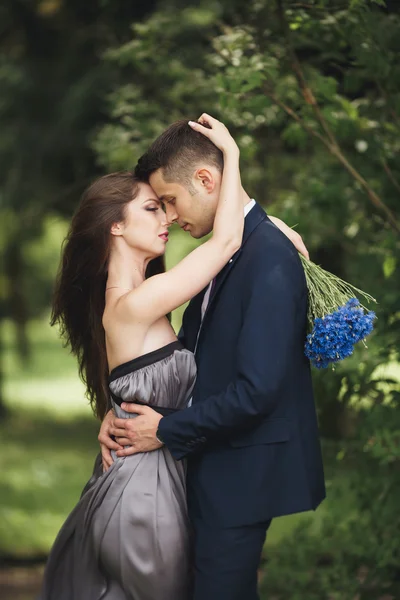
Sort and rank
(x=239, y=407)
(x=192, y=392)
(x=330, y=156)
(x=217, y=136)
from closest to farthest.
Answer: (x=239, y=407), (x=217, y=136), (x=192, y=392), (x=330, y=156)

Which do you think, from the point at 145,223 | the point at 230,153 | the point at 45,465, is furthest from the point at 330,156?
the point at 45,465

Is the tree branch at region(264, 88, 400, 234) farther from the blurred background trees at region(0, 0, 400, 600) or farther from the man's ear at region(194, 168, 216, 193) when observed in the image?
the man's ear at region(194, 168, 216, 193)

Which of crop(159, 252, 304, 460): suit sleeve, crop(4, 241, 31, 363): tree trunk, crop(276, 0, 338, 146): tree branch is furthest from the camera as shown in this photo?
crop(4, 241, 31, 363): tree trunk

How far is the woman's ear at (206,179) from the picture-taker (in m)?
3.37

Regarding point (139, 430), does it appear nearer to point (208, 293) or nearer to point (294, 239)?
point (208, 293)

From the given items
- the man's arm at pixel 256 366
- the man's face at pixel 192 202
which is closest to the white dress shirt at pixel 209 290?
the man's face at pixel 192 202

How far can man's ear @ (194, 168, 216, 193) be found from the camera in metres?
3.37

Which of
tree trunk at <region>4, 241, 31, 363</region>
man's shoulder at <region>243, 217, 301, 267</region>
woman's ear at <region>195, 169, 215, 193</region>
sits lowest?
tree trunk at <region>4, 241, 31, 363</region>

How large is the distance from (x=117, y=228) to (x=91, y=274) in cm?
21

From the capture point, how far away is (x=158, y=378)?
→ 3.44 m

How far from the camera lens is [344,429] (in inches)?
376

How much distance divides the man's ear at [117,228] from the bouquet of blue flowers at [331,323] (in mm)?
748

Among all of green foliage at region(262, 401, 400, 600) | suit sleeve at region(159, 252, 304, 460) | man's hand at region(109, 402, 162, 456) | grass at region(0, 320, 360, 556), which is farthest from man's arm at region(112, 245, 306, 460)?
green foliage at region(262, 401, 400, 600)

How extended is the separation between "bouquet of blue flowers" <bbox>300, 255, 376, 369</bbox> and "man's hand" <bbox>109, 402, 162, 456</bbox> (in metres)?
0.59
